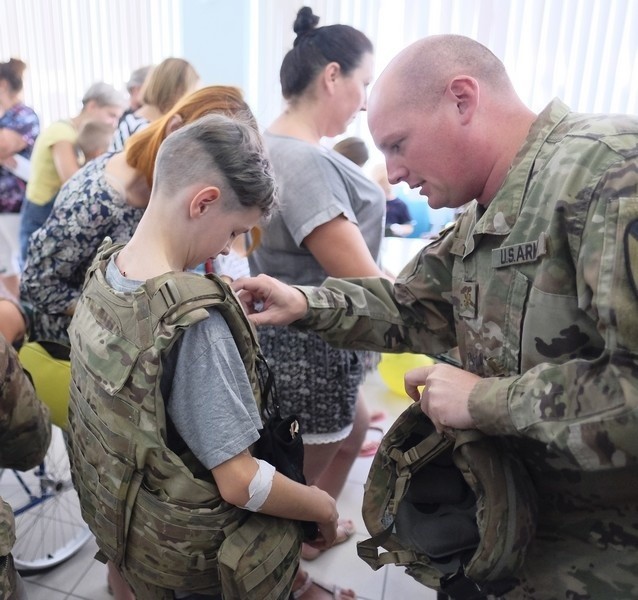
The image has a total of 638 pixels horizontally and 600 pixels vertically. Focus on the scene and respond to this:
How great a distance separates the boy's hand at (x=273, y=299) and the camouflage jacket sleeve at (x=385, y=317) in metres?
0.02

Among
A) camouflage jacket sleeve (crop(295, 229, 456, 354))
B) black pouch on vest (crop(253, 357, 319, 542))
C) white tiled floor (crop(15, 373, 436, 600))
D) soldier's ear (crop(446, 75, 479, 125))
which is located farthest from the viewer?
white tiled floor (crop(15, 373, 436, 600))

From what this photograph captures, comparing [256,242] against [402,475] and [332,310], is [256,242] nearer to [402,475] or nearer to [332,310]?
[332,310]

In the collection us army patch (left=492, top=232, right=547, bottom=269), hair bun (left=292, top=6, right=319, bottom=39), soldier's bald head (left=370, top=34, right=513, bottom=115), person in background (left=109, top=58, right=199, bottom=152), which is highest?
hair bun (left=292, top=6, right=319, bottom=39)

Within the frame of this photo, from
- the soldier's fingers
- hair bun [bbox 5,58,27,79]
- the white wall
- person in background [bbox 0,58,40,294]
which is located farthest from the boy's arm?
hair bun [bbox 5,58,27,79]

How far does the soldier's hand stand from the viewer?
80 cm

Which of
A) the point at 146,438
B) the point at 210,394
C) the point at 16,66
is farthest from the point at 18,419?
the point at 16,66

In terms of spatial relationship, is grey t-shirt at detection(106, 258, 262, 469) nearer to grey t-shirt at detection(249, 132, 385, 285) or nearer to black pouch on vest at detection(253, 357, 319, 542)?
black pouch on vest at detection(253, 357, 319, 542)

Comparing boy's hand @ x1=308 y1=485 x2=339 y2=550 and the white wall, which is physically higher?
the white wall

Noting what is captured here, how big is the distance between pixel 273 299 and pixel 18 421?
61 centimetres

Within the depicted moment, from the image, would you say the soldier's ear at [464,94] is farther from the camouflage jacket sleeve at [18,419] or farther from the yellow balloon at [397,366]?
the yellow balloon at [397,366]

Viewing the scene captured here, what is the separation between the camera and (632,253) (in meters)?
0.63

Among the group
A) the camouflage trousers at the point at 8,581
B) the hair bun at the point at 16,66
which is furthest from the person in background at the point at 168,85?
the hair bun at the point at 16,66

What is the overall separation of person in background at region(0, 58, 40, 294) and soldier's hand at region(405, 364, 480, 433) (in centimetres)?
291

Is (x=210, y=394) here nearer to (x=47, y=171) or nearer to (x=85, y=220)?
(x=85, y=220)
